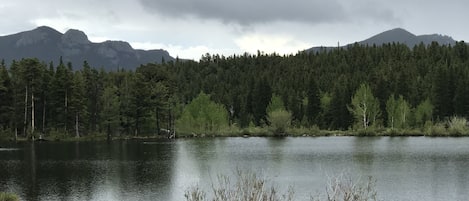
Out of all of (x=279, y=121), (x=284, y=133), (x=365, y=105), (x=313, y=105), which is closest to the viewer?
(x=279, y=121)

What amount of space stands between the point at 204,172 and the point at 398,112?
3276 inches

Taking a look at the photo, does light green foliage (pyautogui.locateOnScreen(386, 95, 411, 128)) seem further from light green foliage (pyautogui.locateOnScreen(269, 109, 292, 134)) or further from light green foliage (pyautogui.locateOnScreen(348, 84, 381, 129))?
light green foliage (pyautogui.locateOnScreen(269, 109, 292, 134))

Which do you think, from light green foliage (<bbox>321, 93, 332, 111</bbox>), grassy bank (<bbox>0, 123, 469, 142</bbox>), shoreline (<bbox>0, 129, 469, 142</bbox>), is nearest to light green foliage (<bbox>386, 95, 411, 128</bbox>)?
grassy bank (<bbox>0, 123, 469, 142</bbox>)

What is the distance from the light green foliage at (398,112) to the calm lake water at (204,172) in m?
54.6

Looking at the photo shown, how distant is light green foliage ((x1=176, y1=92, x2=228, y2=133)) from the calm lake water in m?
50.5

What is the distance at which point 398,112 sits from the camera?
12025 cm

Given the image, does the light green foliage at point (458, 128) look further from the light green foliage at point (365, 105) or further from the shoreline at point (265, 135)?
the light green foliage at point (365, 105)

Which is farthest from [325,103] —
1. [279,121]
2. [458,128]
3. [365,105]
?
[458,128]

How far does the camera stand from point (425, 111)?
118062 mm

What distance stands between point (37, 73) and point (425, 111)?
79506 mm

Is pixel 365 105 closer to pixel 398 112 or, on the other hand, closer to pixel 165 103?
pixel 398 112

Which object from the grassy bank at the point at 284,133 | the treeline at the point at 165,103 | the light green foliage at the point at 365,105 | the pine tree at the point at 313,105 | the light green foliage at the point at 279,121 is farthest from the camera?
the pine tree at the point at 313,105

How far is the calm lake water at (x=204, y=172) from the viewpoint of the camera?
35000mm

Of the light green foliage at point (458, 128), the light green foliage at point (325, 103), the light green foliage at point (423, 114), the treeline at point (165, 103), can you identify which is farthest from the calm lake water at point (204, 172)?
the light green foliage at point (325, 103)
